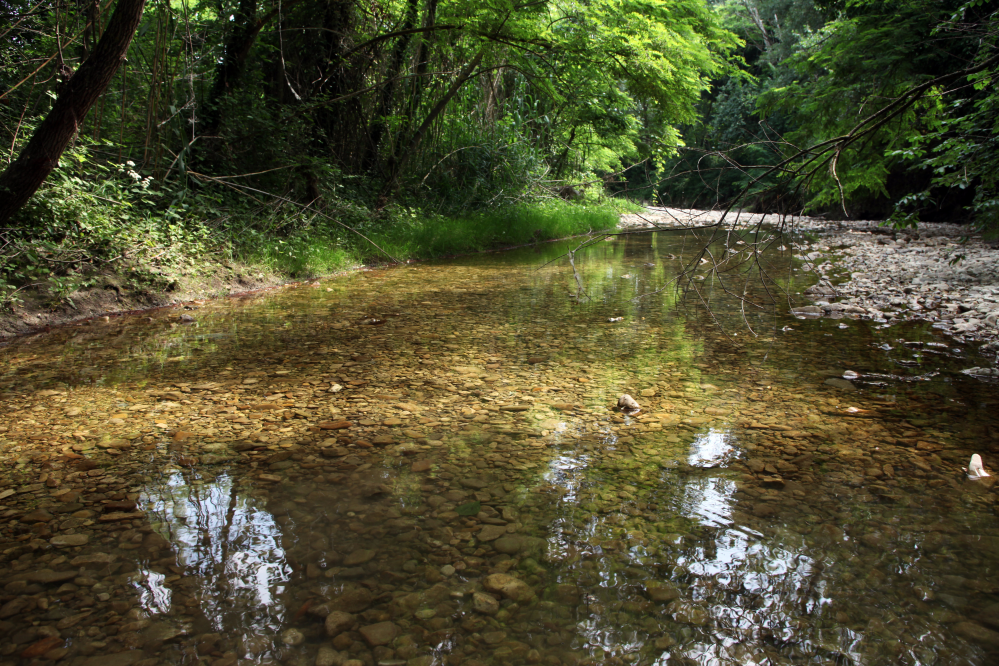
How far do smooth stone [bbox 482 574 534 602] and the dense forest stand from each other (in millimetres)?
1703

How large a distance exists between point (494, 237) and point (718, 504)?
8733 millimetres

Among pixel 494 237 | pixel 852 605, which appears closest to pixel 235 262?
pixel 494 237

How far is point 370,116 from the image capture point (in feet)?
30.8

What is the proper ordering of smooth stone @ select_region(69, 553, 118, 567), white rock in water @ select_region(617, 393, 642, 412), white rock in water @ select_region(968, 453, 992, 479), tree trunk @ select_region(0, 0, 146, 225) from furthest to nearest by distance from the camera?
tree trunk @ select_region(0, 0, 146, 225)
white rock in water @ select_region(617, 393, 642, 412)
white rock in water @ select_region(968, 453, 992, 479)
smooth stone @ select_region(69, 553, 118, 567)

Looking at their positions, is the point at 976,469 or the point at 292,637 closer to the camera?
the point at 292,637

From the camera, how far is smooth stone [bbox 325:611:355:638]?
1.41m

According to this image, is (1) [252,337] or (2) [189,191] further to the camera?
(2) [189,191]

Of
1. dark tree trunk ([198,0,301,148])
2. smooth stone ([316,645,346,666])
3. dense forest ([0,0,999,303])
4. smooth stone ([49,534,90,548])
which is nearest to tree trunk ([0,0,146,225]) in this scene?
dense forest ([0,0,999,303])

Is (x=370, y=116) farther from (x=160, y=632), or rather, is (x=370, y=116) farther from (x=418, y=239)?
(x=160, y=632)

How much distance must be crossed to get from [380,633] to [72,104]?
3839 mm

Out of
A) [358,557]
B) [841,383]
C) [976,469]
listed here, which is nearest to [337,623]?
[358,557]

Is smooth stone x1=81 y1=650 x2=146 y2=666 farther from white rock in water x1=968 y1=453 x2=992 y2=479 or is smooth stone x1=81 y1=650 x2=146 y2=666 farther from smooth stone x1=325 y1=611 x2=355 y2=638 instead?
white rock in water x1=968 y1=453 x2=992 y2=479

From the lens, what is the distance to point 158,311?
16.4ft

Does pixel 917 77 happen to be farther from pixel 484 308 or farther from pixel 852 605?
pixel 852 605
